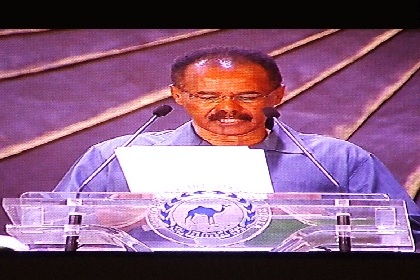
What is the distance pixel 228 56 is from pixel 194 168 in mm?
472

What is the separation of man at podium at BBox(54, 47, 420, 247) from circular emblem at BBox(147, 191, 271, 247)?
10 centimetres

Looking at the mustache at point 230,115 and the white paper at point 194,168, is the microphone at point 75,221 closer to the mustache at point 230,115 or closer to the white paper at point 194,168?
the white paper at point 194,168

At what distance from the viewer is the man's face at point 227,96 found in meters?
2.91

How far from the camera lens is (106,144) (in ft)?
9.50

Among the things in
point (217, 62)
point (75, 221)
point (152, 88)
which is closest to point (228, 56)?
point (217, 62)

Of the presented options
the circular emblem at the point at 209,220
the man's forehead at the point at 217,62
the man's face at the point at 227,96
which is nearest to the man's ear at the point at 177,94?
the man's face at the point at 227,96

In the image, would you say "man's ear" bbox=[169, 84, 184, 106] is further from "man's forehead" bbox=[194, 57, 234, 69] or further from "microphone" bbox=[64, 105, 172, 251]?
"microphone" bbox=[64, 105, 172, 251]

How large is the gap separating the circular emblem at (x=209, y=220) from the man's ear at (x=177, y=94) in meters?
0.40

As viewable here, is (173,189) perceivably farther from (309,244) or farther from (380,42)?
(380,42)

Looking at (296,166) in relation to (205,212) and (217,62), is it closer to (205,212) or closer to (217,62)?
(205,212)

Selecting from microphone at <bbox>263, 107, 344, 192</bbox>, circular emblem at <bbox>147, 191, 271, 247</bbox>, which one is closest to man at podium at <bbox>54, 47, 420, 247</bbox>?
microphone at <bbox>263, 107, 344, 192</bbox>

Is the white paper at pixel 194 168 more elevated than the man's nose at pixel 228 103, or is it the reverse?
the man's nose at pixel 228 103
